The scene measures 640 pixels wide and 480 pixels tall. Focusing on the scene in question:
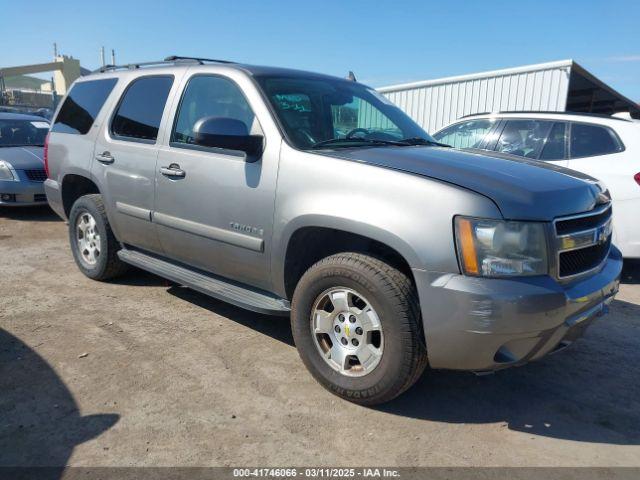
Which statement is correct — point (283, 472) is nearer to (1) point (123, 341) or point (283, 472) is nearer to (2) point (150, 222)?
(1) point (123, 341)

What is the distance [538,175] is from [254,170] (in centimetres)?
166

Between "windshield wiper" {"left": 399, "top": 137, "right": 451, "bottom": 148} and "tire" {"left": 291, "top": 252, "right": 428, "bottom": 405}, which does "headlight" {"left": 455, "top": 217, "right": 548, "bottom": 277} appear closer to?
"tire" {"left": 291, "top": 252, "right": 428, "bottom": 405}

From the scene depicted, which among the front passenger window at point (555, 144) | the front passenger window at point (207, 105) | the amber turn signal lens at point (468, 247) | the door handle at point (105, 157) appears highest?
the front passenger window at point (207, 105)

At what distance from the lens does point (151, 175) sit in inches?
151

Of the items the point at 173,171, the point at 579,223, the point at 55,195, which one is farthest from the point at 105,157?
the point at 579,223

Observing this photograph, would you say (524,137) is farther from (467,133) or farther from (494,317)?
(494,317)

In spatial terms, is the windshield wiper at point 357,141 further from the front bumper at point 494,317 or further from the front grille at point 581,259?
the front grille at point 581,259

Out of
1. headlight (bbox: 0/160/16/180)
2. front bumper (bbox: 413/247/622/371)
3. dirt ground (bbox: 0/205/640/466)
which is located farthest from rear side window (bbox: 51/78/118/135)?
front bumper (bbox: 413/247/622/371)

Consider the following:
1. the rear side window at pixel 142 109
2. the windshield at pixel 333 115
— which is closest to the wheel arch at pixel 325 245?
the windshield at pixel 333 115

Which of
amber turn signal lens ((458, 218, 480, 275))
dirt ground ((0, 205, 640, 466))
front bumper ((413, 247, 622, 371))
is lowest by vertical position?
dirt ground ((0, 205, 640, 466))

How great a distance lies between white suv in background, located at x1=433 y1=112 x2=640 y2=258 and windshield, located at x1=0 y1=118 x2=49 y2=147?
23.3 feet

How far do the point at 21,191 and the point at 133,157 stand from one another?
A: 4.62 meters

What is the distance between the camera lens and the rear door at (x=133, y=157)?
3914 mm

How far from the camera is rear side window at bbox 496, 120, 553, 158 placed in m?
5.86
